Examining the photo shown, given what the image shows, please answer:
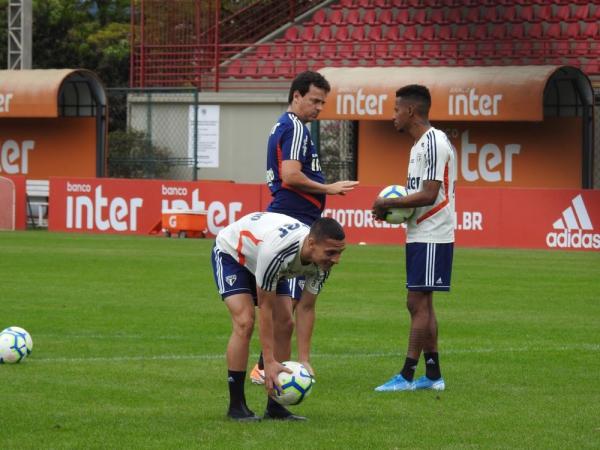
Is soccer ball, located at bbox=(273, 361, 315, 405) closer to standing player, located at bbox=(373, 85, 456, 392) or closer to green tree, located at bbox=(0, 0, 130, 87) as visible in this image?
standing player, located at bbox=(373, 85, 456, 392)

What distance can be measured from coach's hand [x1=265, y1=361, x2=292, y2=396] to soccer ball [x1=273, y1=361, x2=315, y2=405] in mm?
22

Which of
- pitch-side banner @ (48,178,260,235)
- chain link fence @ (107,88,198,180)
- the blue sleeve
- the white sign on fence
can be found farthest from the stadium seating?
the blue sleeve

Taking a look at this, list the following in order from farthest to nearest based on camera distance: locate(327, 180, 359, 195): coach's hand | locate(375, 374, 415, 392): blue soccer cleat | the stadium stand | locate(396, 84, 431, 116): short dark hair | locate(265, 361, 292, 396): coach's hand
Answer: the stadium stand < locate(396, 84, 431, 116): short dark hair < locate(375, 374, 415, 392): blue soccer cleat < locate(327, 180, 359, 195): coach's hand < locate(265, 361, 292, 396): coach's hand

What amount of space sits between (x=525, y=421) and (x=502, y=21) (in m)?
26.9

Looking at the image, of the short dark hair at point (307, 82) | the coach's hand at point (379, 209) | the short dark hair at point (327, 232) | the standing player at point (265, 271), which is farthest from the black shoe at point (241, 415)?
the short dark hair at point (307, 82)

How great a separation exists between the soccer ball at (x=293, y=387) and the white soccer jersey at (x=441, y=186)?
1976mm

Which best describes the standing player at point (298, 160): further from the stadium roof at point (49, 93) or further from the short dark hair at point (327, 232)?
the stadium roof at point (49, 93)

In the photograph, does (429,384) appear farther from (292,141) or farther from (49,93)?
(49,93)

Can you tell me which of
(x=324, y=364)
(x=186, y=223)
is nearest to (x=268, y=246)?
(x=324, y=364)

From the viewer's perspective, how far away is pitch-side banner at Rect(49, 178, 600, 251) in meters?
25.4

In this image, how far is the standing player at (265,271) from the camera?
731cm

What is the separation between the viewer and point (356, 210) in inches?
Result: 1078

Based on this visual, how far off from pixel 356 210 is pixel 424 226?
A: 18.0 meters

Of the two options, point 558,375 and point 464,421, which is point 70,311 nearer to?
point 558,375
